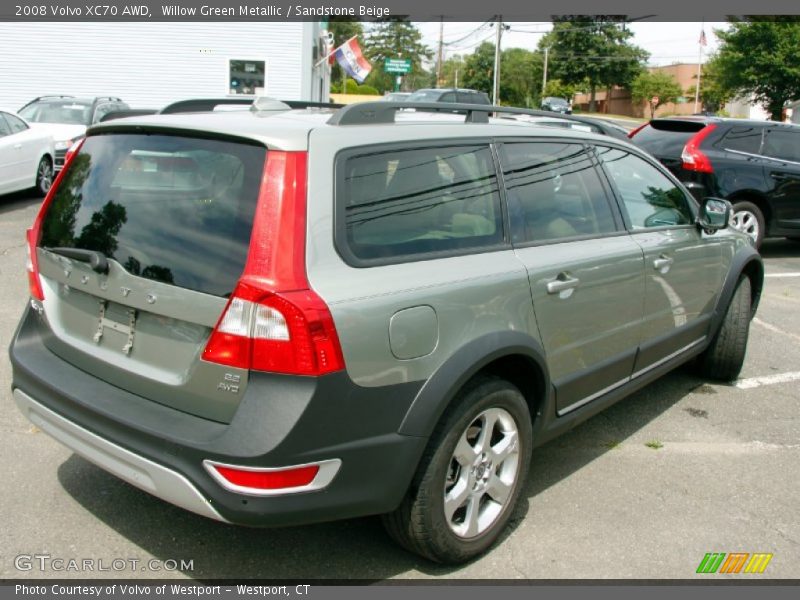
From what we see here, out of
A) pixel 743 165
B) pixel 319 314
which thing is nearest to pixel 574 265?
pixel 319 314

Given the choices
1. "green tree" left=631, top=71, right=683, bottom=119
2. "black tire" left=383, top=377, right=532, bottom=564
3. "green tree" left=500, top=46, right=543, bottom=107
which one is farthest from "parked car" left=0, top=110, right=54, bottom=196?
"green tree" left=500, top=46, right=543, bottom=107

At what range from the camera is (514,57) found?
88.3 m

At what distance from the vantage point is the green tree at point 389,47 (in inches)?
3516


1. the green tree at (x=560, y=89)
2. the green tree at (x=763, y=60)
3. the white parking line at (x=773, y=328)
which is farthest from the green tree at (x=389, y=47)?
the white parking line at (x=773, y=328)

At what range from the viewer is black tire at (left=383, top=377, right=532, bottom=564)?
2875 millimetres

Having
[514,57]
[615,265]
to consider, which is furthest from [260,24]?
[514,57]

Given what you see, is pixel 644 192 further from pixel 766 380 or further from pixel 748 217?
pixel 748 217

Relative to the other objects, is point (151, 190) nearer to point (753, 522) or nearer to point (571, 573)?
point (571, 573)

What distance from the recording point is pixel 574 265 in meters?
3.53

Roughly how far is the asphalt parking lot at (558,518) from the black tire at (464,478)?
147 mm

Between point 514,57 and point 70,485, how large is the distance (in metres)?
90.4

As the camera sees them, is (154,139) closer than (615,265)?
Yes

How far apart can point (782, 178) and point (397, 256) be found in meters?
8.82

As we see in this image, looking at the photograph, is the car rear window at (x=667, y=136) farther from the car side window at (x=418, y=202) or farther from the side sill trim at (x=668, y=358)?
the car side window at (x=418, y=202)
